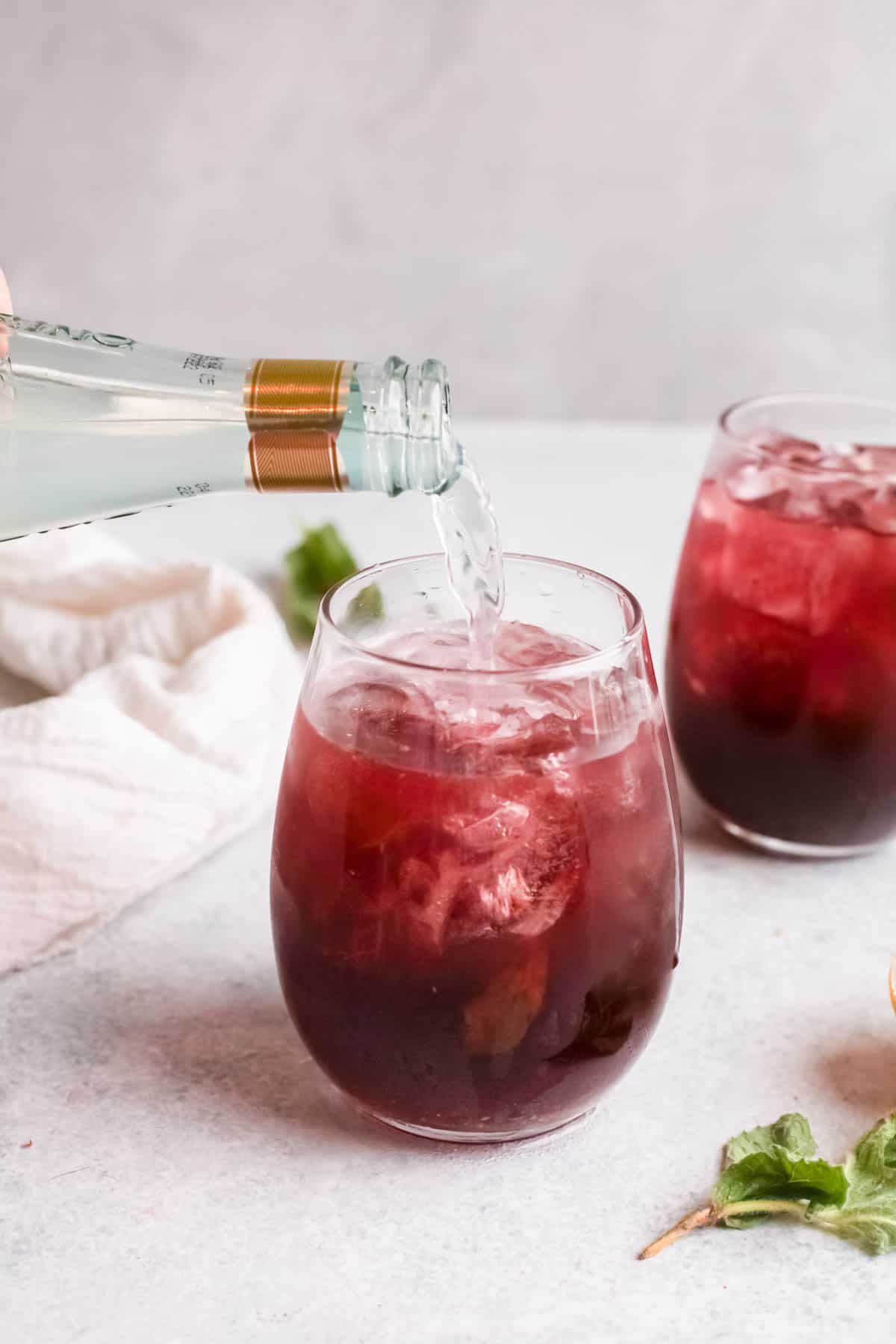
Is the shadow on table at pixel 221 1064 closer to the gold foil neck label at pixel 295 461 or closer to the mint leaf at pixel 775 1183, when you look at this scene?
the mint leaf at pixel 775 1183

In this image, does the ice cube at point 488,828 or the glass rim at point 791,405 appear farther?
the glass rim at point 791,405

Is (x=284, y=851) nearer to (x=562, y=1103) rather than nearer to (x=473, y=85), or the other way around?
(x=562, y=1103)

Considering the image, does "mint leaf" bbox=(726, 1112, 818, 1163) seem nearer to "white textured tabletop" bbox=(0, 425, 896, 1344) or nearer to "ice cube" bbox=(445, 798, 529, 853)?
"white textured tabletop" bbox=(0, 425, 896, 1344)

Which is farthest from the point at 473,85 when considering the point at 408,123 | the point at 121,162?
the point at 121,162

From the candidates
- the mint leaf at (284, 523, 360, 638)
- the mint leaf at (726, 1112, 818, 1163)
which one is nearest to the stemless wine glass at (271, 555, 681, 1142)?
the mint leaf at (726, 1112, 818, 1163)

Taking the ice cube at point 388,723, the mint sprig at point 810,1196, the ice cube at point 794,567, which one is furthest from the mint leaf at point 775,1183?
the ice cube at point 794,567

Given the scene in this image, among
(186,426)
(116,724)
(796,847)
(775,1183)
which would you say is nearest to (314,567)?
(116,724)

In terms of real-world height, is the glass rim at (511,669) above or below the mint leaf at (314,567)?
above
